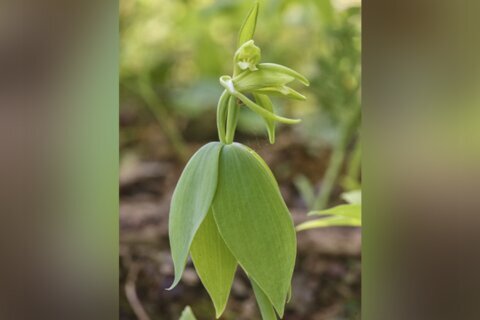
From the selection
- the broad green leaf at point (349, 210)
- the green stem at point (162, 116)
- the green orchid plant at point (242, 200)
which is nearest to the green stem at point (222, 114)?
the green orchid plant at point (242, 200)

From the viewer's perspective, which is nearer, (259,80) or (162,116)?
(259,80)

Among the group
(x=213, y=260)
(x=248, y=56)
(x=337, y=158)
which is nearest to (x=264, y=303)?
(x=213, y=260)

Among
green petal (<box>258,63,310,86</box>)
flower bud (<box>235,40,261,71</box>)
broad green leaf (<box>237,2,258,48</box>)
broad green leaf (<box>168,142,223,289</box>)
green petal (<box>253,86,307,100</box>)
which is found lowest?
broad green leaf (<box>168,142,223,289</box>)

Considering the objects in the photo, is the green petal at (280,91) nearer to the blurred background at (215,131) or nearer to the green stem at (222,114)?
the green stem at (222,114)

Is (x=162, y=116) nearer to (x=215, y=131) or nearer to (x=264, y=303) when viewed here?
(x=215, y=131)

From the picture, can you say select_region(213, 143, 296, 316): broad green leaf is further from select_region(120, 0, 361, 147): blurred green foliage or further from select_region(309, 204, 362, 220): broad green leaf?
select_region(120, 0, 361, 147): blurred green foliage

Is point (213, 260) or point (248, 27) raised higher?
point (248, 27)

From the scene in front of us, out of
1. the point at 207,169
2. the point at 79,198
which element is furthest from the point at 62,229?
the point at 207,169

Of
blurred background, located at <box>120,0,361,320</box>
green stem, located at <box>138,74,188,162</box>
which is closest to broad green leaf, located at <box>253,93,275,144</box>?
blurred background, located at <box>120,0,361,320</box>
